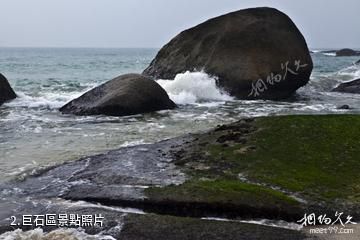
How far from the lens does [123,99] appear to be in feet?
46.8

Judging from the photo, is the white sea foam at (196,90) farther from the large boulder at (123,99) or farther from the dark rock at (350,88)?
the dark rock at (350,88)

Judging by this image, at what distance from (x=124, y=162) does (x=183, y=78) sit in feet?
40.2

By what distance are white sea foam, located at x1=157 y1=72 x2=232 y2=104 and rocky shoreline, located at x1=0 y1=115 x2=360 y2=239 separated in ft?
31.3

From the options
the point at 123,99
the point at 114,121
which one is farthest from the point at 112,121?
the point at 123,99

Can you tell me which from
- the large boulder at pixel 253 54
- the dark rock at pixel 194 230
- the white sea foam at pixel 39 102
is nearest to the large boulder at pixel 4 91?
the white sea foam at pixel 39 102

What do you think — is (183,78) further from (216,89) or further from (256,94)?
(256,94)

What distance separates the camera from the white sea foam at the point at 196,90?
18.4 m

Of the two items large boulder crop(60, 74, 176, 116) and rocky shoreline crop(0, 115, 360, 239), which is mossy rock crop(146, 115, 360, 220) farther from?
large boulder crop(60, 74, 176, 116)

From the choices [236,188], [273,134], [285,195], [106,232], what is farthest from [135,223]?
[273,134]

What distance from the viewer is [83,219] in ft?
17.2

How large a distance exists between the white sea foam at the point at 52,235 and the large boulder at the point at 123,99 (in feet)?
29.6

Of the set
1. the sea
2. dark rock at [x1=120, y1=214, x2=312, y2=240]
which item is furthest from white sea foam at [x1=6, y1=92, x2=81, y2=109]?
dark rock at [x1=120, y1=214, x2=312, y2=240]

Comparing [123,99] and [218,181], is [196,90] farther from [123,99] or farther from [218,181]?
[218,181]

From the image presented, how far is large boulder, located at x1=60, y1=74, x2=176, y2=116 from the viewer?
14086 millimetres
